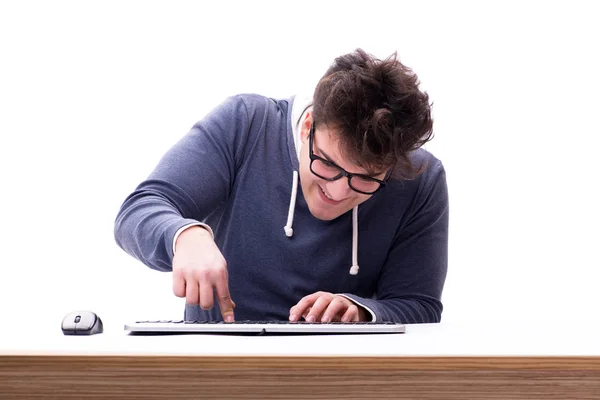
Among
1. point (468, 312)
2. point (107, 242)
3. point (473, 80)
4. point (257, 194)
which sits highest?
point (473, 80)

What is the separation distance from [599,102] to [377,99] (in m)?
1.42

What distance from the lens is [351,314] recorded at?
1309 mm

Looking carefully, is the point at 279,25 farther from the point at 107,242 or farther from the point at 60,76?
the point at 107,242

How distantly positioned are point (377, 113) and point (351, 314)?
1.12ft

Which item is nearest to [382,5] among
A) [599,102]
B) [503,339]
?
[599,102]

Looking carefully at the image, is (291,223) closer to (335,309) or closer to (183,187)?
(183,187)

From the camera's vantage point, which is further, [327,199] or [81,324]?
[327,199]

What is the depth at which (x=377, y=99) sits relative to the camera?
4.39 feet

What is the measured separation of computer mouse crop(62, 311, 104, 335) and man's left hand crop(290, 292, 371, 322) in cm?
37

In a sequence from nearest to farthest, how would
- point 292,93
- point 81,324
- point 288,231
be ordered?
point 81,324, point 288,231, point 292,93

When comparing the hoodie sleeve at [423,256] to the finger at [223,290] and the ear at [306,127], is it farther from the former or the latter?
the finger at [223,290]

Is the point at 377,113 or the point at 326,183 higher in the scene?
the point at 377,113

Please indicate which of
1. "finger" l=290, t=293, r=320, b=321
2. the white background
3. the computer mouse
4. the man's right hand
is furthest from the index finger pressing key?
the white background

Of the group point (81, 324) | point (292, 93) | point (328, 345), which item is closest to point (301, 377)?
point (328, 345)
